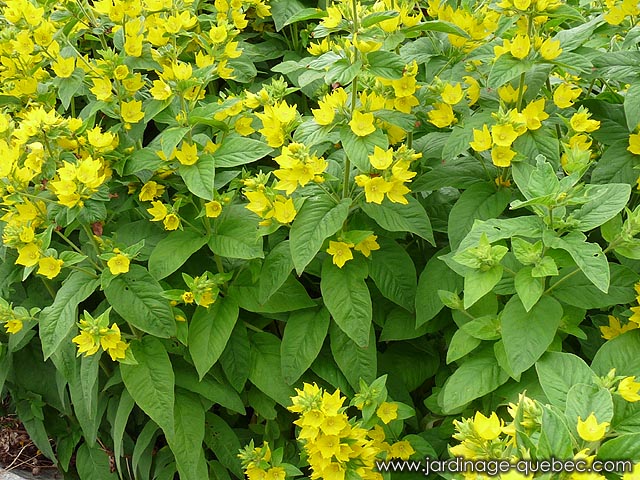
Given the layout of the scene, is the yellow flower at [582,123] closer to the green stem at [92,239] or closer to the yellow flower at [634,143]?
the yellow flower at [634,143]

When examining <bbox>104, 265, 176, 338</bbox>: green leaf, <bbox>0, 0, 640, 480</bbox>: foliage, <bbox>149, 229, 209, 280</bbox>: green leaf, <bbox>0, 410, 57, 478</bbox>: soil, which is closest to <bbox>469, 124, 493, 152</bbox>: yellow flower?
<bbox>0, 0, 640, 480</bbox>: foliage

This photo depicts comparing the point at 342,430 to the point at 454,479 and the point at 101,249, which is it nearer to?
the point at 454,479

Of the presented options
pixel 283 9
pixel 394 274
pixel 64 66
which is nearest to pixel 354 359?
pixel 394 274

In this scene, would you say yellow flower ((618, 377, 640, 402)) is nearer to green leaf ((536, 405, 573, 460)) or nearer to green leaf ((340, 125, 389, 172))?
green leaf ((536, 405, 573, 460))

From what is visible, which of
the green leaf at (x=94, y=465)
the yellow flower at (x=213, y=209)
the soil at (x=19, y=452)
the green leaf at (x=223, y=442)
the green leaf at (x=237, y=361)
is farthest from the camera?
the soil at (x=19, y=452)

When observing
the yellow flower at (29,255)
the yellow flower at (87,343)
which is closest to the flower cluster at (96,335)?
the yellow flower at (87,343)

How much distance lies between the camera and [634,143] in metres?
1.74

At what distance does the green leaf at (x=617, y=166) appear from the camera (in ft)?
5.78

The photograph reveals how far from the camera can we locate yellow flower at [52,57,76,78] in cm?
199

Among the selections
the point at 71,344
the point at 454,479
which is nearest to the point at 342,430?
the point at 454,479

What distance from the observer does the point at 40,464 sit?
2590 millimetres

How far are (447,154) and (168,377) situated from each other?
3.27 feet

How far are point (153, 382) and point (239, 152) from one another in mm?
700

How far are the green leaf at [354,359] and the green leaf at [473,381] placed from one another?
0.27 m
